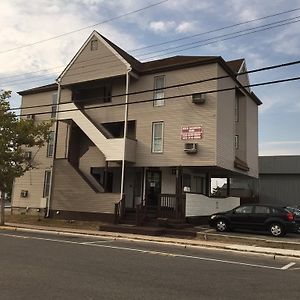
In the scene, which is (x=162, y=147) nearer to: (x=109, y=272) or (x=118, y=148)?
(x=118, y=148)

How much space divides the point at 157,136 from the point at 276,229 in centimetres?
893

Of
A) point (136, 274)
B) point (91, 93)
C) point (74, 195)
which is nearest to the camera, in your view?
point (136, 274)

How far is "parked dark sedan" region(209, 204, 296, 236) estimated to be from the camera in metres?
20.9

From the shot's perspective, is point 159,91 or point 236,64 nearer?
point 159,91

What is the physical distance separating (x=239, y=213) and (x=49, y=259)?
12.5 meters

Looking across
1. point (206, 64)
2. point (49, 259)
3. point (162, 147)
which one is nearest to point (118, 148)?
point (162, 147)

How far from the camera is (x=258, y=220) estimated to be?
21.6 metres

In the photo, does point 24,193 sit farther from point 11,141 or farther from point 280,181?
point 280,181

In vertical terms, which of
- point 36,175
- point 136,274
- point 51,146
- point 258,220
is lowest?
point 136,274

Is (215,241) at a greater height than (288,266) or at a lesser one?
greater

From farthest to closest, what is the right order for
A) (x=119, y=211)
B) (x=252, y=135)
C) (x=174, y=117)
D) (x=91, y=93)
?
(x=252, y=135) < (x=91, y=93) < (x=174, y=117) < (x=119, y=211)

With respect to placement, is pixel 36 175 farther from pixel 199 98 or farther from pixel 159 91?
pixel 199 98

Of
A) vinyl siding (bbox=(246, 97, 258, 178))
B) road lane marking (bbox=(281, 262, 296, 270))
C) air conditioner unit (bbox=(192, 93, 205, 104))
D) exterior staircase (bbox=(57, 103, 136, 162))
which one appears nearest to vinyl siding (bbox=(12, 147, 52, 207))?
exterior staircase (bbox=(57, 103, 136, 162))

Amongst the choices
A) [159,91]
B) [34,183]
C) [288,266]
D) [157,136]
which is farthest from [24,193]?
[288,266]
